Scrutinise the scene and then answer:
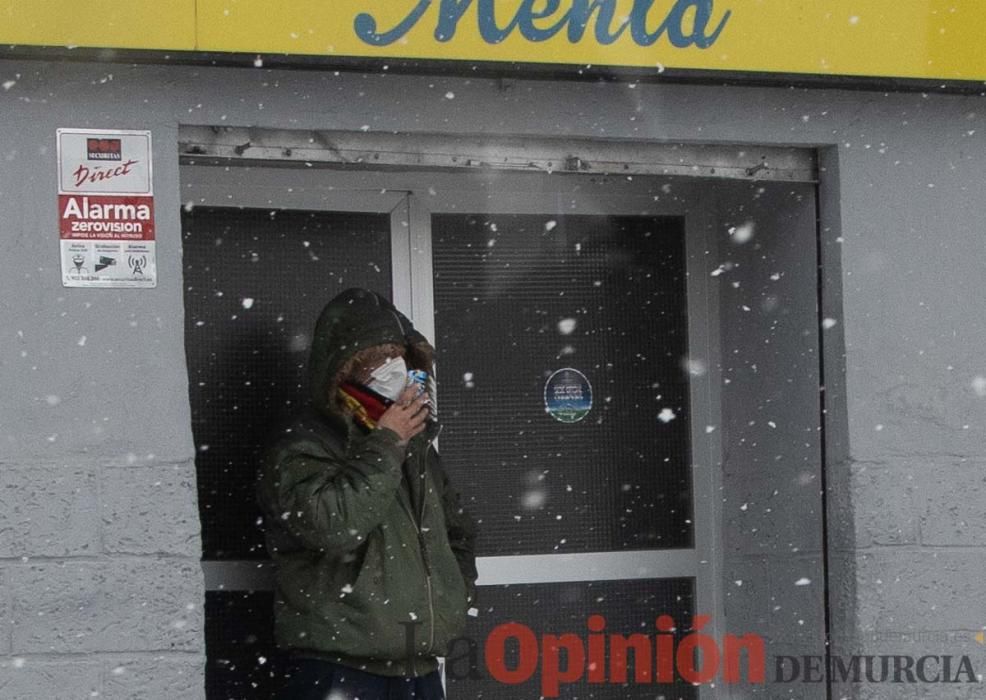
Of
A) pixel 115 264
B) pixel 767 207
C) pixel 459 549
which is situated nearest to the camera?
pixel 115 264

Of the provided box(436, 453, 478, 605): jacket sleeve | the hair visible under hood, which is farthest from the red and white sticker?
box(436, 453, 478, 605): jacket sleeve

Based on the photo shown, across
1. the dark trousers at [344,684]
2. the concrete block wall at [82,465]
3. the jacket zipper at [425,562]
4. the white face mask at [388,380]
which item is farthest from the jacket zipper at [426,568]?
the concrete block wall at [82,465]

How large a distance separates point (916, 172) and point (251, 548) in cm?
261

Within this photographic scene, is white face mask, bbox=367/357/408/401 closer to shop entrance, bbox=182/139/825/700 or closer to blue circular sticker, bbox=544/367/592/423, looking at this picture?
shop entrance, bbox=182/139/825/700

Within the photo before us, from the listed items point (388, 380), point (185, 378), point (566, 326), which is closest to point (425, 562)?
point (388, 380)

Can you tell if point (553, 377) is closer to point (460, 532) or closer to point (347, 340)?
point (460, 532)

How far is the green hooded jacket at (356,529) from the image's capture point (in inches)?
191

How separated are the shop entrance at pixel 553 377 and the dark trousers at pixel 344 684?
650 millimetres

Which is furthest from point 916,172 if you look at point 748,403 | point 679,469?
point 679,469

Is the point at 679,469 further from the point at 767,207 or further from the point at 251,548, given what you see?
the point at 251,548

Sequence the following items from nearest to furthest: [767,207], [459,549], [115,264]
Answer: [115,264], [459,549], [767,207]

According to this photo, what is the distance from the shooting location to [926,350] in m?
5.51

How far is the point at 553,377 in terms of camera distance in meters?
6.06

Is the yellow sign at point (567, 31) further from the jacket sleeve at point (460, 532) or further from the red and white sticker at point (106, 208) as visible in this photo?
the jacket sleeve at point (460, 532)
